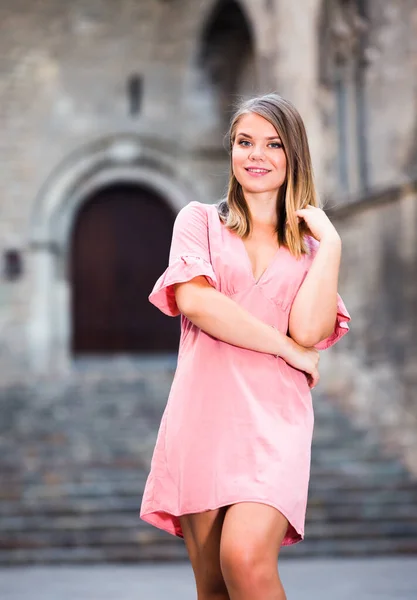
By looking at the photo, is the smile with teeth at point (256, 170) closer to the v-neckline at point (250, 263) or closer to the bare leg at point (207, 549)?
the v-neckline at point (250, 263)

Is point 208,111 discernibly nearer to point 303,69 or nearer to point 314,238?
point 303,69

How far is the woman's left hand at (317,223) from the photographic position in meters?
2.25

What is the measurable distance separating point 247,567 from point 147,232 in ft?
40.5

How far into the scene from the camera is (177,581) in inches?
238

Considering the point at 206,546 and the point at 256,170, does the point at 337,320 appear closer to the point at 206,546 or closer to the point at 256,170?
the point at 256,170

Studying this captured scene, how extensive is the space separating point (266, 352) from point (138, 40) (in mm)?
12170

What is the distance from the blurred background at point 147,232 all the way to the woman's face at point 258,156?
2605 millimetres

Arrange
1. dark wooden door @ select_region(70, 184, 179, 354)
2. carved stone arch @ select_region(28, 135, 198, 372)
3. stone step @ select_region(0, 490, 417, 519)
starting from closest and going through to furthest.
Answer: stone step @ select_region(0, 490, 417, 519)
carved stone arch @ select_region(28, 135, 198, 372)
dark wooden door @ select_region(70, 184, 179, 354)

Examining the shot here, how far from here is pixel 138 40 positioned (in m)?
13.8

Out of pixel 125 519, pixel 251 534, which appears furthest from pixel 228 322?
pixel 125 519

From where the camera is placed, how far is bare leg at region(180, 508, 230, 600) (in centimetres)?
211

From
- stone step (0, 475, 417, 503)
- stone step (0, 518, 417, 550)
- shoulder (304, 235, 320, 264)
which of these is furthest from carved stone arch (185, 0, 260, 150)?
shoulder (304, 235, 320, 264)

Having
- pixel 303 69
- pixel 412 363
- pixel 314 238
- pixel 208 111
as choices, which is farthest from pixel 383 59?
pixel 314 238

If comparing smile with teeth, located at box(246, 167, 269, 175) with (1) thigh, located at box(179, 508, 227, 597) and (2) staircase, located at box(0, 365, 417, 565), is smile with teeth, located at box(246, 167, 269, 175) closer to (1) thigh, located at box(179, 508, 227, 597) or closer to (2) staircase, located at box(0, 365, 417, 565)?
(1) thigh, located at box(179, 508, 227, 597)
